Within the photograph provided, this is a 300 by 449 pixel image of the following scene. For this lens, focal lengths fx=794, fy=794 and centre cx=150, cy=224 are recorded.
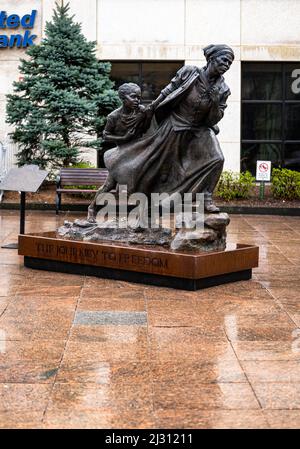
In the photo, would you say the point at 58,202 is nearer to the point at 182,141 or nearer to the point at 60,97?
the point at 60,97

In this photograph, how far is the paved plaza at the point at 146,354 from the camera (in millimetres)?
4574

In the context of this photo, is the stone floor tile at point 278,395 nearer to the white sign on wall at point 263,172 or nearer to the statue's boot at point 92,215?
the statue's boot at point 92,215

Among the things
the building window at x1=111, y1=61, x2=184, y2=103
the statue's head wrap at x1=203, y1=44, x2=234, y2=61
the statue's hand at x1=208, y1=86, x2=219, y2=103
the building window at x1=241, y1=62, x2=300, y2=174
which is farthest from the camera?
the building window at x1=241, y1=62, x2=300, y2=174

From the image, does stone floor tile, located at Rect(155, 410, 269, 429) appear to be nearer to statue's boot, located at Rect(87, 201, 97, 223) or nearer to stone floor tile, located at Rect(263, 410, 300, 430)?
stone floor tile, located at Rect(263, 410, 300, 430)

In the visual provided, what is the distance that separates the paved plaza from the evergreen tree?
1006 cm

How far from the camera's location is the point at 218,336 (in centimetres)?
641

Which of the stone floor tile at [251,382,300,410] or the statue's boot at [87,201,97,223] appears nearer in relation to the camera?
the stone floor tile at [251,382,300,410]

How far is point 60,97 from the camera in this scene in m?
19.0

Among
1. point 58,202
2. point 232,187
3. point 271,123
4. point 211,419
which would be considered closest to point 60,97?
point 58,202

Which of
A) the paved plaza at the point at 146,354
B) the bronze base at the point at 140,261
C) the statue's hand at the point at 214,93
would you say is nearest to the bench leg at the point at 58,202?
the bronze base at the point at 140,261

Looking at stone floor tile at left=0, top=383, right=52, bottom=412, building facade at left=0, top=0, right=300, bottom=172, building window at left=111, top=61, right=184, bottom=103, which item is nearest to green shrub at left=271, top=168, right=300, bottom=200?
building facade at left=0, top=0, right=300, bottom=172

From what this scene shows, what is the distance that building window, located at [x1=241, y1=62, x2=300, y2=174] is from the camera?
23.7 metres

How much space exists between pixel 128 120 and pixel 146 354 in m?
4.48
